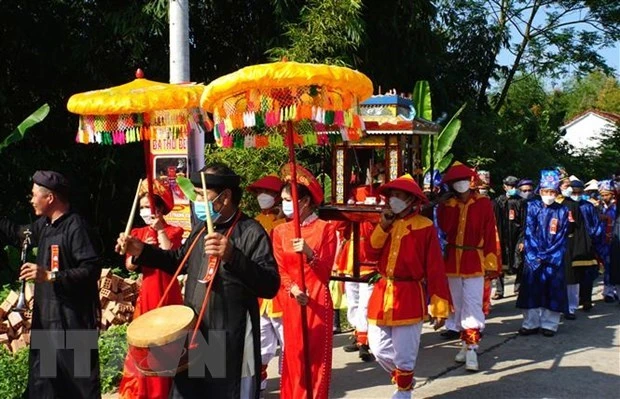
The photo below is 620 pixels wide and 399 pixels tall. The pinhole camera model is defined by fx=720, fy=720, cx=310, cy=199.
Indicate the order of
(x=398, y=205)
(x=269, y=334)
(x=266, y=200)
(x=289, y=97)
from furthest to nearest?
(x=266, y=200)
(x=269, y=334)
(x=398, y=205)
(x=289, y=97)

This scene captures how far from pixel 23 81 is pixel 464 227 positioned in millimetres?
7843

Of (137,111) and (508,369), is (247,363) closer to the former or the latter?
(137,111)

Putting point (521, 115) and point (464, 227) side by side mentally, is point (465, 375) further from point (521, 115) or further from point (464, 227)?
point (521, 115)

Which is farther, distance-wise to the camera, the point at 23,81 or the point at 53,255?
the point at 23,81

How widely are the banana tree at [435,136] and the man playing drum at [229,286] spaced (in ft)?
21.5

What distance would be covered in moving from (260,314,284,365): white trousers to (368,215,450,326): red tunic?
0.85 m

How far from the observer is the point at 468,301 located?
7332 millimetres

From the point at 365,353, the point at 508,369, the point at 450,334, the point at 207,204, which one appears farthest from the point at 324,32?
the point at 207,204

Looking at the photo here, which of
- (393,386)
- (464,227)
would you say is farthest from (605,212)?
(393,386)

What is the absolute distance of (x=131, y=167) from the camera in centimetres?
1181

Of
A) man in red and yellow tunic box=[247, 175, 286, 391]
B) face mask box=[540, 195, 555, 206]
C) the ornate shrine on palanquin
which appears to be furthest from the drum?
face mask box=[540, 195, 555, 206]

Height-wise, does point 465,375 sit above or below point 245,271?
below

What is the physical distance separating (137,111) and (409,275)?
95.6 inches

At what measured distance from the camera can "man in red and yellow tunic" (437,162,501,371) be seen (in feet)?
23.9
